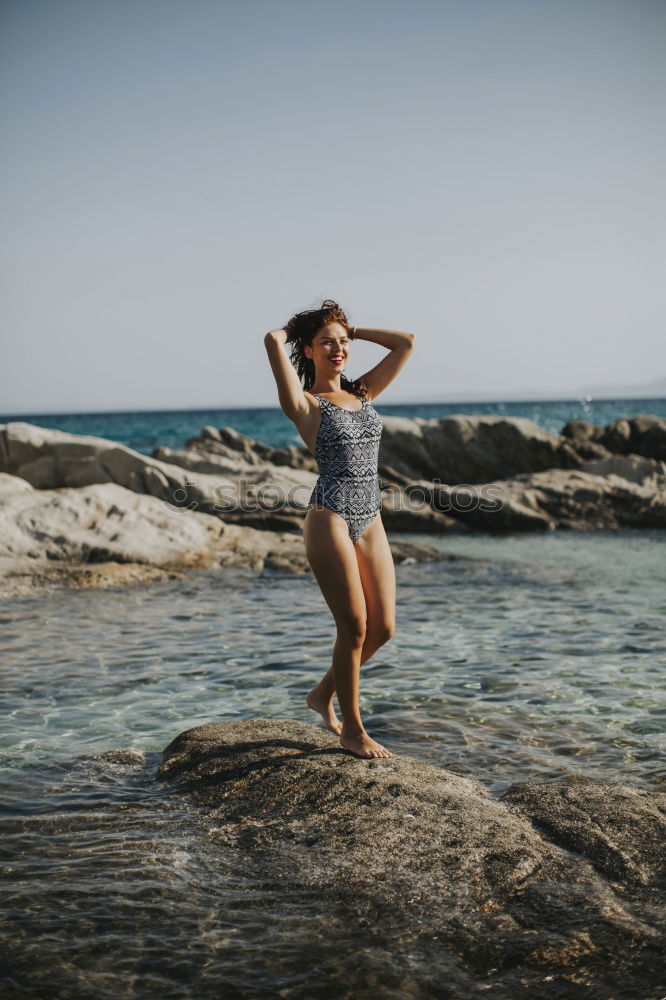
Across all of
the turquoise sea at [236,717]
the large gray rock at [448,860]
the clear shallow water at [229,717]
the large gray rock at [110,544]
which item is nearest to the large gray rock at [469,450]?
the large gray rock at [110,544]

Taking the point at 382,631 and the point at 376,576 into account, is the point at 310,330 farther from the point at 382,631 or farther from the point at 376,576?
the point at 382,631

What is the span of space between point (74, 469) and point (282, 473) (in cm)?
546

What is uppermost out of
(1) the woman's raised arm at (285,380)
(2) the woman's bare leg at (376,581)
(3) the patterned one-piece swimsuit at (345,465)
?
(1) the woman's raised arm at (285,380)

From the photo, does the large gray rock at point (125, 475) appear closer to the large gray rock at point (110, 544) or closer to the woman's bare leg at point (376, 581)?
the large gray rock at point (110, 544)

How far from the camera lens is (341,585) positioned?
486 cm

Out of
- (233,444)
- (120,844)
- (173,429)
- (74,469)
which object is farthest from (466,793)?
(173,429)

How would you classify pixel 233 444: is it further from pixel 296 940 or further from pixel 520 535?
pixel 296 940

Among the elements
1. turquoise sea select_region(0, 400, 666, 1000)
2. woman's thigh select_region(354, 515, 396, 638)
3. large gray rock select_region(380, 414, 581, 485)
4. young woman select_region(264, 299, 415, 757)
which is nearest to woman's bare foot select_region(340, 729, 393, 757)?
young woman select_region(264, 299, 415, 757)

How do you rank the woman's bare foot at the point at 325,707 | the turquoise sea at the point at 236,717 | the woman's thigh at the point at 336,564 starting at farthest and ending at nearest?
the woman's bare foot at the point at 325,707, the woman's thigh at the point at 336,564, the turquoise sea at the point at 236,717

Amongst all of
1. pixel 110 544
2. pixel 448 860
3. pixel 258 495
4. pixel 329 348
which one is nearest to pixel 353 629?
pixel 448 860

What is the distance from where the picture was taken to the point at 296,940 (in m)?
3.46

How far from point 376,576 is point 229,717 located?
262 centimetres

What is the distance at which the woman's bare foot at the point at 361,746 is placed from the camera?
512 cm

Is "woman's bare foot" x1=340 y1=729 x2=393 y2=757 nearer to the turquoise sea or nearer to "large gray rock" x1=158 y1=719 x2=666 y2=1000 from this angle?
Answer: "large gray rock" x1=158 y1=719 x2=666 y2=1000
